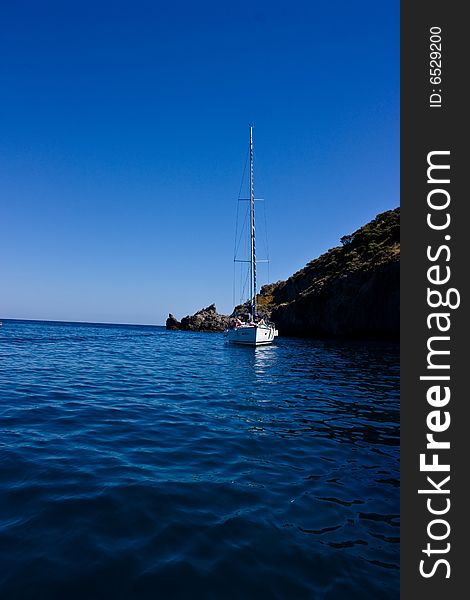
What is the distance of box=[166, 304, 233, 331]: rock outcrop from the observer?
91.4 m

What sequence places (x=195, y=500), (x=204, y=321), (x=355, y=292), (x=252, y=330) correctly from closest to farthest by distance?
1. (x=195, y=500)
2. (x=252, y=330)
3. (x=355, y=292)
4. (x=204, y=321)

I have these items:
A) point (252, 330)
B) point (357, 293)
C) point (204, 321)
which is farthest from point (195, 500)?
point (204, 321)

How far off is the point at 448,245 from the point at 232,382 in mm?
13804

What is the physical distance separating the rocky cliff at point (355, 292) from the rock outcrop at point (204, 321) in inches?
623

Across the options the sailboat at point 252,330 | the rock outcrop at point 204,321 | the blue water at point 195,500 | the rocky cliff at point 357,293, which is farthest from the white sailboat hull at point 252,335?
the rock outcrop at point 204,321

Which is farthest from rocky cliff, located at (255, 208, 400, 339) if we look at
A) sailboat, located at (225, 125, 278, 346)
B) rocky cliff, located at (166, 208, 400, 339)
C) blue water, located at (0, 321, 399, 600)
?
blue water, located at (0, 321, 399, 600)

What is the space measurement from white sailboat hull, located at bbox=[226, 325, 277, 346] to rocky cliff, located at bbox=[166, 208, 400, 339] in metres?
18.3

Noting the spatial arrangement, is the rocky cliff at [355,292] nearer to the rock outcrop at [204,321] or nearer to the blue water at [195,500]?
the rock outcrop at [204,321]

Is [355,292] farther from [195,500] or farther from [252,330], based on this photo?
[195,500]

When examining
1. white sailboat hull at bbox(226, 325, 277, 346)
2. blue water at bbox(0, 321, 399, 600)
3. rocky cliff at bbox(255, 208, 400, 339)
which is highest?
rocky cliff at bbox(255, 208, 400, 339)

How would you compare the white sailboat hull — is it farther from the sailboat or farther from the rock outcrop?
the rock outcrop

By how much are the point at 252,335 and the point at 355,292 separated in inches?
906

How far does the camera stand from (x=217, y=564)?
3578 millimetres

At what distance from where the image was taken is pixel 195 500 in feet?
16.2
